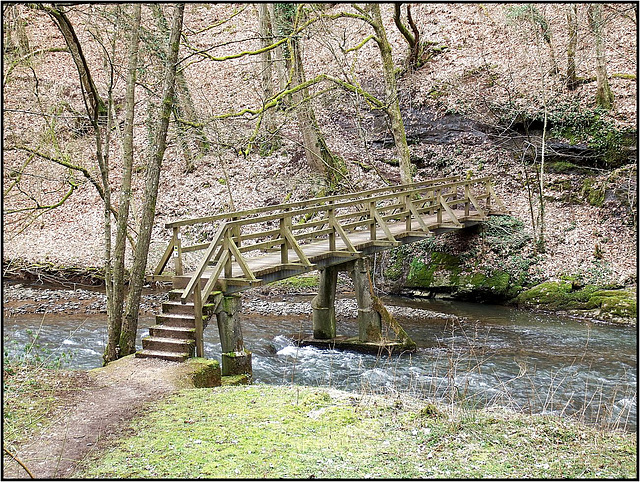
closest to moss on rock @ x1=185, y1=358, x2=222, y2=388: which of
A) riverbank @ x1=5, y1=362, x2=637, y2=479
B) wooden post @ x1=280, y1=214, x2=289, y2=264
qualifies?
riverbank @ x1=5, y1=362, x2=637, y2=479

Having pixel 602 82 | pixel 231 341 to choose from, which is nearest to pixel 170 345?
pixel 231 341

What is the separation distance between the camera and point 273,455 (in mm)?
5555

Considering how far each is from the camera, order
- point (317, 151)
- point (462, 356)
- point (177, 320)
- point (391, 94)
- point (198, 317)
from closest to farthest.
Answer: point (198, 317) < point (177, 320) < point (462, 356) < point (391, 94) < point (317, 151)

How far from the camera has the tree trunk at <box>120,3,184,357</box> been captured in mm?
10094

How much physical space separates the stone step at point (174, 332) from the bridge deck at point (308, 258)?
2.81ft

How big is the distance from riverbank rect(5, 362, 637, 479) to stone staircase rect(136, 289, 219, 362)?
1323 millimetres

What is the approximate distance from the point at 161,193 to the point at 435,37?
14.1 meters

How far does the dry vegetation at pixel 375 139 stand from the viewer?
1741 cm

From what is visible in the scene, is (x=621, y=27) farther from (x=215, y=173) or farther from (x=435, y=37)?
(x=215, y=173)

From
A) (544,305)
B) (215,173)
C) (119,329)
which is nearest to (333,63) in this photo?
(215,173)

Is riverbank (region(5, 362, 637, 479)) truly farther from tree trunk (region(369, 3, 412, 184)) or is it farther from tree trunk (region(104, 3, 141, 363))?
tree trunk (region(369, 3, 412, 184))

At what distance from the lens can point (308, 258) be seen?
1130 centimetres

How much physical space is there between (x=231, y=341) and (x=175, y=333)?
3.08 ft

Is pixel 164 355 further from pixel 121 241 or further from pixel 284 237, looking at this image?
pixel 284 237
